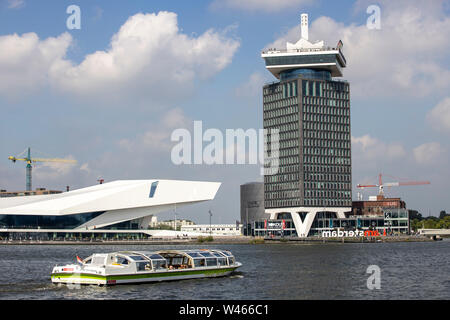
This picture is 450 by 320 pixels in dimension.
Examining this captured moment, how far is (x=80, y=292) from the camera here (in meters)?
52.8

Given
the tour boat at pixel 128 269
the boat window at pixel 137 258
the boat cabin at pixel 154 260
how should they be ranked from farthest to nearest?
the boat window at pixel 137 258, the boat cabin at pixel 154 260, the tour boat at pixel 128 269

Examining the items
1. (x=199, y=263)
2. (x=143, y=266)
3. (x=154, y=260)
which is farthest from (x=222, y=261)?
(x=143, y=266)

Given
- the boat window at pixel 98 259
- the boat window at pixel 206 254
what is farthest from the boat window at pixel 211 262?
the boat window at pixel 98 259

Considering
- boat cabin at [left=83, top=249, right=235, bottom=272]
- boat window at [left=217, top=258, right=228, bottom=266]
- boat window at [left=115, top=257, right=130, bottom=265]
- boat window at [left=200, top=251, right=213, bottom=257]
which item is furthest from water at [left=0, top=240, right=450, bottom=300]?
boat window at [left=200, top=251, right=213, bottom=257]

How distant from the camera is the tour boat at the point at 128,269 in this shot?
55.5 meters

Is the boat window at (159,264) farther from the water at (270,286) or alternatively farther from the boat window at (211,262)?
the boat window at (211,262)

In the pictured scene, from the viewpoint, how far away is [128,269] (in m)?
56.6

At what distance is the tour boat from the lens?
55531mm

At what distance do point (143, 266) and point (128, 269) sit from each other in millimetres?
1722
